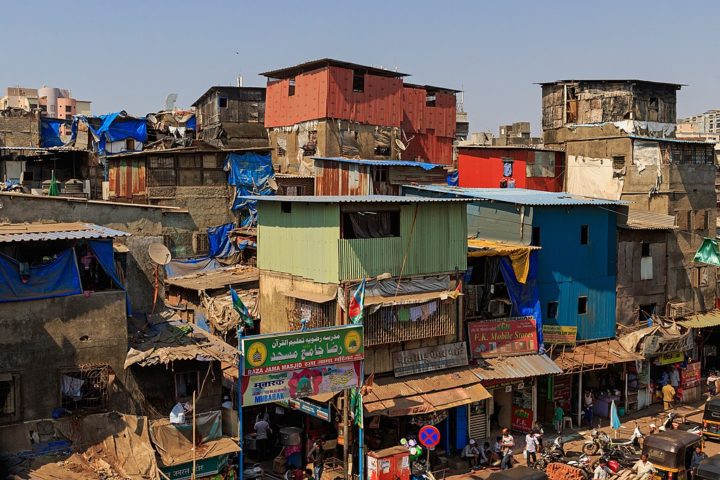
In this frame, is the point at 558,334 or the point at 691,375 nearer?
the point at 558,334

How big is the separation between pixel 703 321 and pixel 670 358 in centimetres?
363

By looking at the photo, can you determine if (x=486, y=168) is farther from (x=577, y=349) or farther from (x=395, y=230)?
(x=395, y=230)

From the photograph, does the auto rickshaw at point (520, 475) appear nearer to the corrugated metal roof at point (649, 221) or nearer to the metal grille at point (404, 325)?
the metal grille at point (404, 325)

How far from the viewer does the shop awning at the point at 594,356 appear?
31511mm

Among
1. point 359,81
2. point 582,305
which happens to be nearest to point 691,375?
point 582,305

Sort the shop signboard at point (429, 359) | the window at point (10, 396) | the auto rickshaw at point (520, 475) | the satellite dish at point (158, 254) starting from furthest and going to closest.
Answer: the shop signboard at point (429, 359), the satellite dish at point (158, 254), the auto rickshaw at point (520, 475), the window at point (10, 396)

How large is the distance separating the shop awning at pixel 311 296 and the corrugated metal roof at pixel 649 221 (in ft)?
51.3

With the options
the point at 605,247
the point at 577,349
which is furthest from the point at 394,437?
the point at 605,247

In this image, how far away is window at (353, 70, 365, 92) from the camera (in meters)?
42.8

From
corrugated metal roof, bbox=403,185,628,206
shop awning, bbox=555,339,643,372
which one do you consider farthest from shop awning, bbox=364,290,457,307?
shop awning, bbox=555,339,643,372

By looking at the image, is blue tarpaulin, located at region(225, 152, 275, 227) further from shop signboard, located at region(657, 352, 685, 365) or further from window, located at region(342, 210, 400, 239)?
shop signboard, located at region(657, 352, 685, 365)

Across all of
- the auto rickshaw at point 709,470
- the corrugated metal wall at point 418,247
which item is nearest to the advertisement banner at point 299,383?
the corrugated metal wall at point 418,247

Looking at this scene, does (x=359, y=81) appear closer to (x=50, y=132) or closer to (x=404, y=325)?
(x=404, y=325)

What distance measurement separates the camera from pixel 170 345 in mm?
21625
